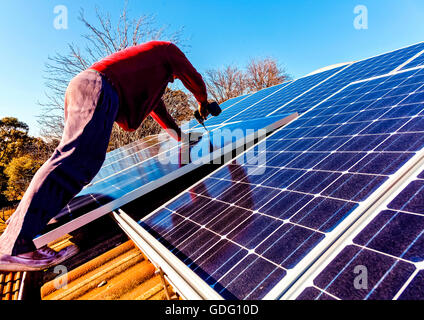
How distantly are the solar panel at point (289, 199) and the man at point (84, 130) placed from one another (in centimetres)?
101

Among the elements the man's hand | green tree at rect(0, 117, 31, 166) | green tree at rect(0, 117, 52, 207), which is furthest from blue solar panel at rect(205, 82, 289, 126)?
green tree at rect(0, 117, 31, 166)

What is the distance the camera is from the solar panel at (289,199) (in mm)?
1466

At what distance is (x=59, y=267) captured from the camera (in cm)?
370

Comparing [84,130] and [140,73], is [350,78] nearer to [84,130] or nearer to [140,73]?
[140,73]

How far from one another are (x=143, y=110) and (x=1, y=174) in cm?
3310

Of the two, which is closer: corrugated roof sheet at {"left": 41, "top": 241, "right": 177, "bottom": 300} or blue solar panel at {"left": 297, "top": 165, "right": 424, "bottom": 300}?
blue solar panel at {"left": 297, "top": 165, "right": 424, "bottom": 300}

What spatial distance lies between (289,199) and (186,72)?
2.05 metres

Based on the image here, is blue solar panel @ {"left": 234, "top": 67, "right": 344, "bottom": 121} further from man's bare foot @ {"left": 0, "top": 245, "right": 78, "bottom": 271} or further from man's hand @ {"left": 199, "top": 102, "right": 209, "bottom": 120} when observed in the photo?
man's bare foot @ {"left": 0, "top": 245, "right": 78, "bottom": 271}

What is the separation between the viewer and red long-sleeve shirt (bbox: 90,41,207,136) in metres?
2.27

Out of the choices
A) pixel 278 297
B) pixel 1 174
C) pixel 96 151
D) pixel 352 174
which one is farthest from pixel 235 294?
pixel 1 174

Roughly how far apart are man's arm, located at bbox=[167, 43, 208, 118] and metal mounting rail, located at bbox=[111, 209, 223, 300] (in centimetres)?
198

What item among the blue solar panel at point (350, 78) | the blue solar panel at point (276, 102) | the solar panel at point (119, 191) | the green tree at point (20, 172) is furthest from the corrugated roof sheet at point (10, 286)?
the green tree at point (20, 172)

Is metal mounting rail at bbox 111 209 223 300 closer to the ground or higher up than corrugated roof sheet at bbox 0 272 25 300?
higher up

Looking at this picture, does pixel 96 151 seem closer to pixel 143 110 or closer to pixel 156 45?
pixel 143 110
